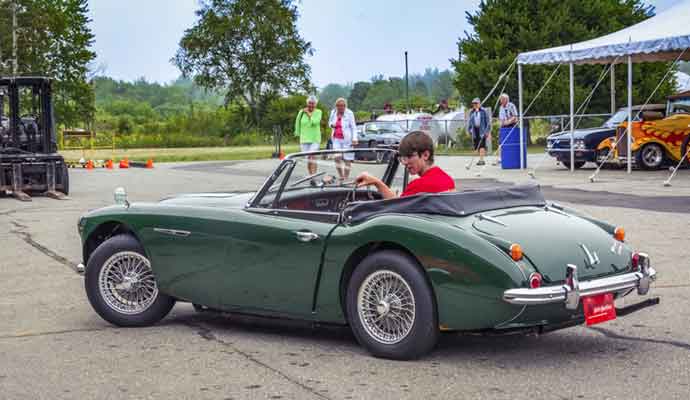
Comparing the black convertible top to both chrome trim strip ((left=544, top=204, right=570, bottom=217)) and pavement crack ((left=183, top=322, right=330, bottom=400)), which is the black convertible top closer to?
chrome trim strip ((left=544, top=204, right=570, bottom=217))

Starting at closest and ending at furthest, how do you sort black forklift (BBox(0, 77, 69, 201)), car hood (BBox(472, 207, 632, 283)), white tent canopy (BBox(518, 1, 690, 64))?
car hood (BBox(472, 207, 632, 283))
black forklift (BBox(0, 77, 69, 201))
white tent canopy (BBox(518, 1, 690, 64))

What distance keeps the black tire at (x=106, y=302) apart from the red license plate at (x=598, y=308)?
2.80 meters

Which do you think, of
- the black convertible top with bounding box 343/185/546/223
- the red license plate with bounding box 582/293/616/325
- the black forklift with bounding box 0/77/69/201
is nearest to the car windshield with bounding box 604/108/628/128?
the black forklift with bounding box 0/77/69/201

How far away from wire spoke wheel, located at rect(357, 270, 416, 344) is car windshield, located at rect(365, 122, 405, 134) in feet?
127

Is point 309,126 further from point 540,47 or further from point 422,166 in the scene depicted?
point 540,47

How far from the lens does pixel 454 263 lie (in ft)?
17.2

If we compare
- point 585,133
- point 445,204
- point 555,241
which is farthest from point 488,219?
point 585,133

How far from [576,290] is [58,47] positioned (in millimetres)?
54539

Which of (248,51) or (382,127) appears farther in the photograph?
(248,51)

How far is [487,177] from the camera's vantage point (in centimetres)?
2241

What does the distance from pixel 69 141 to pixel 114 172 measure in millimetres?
26445

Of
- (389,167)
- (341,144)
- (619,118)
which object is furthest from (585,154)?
(389,167)

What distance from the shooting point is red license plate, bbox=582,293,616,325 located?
207 inches

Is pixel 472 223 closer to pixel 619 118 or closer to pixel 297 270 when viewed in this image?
pixel 297 270
